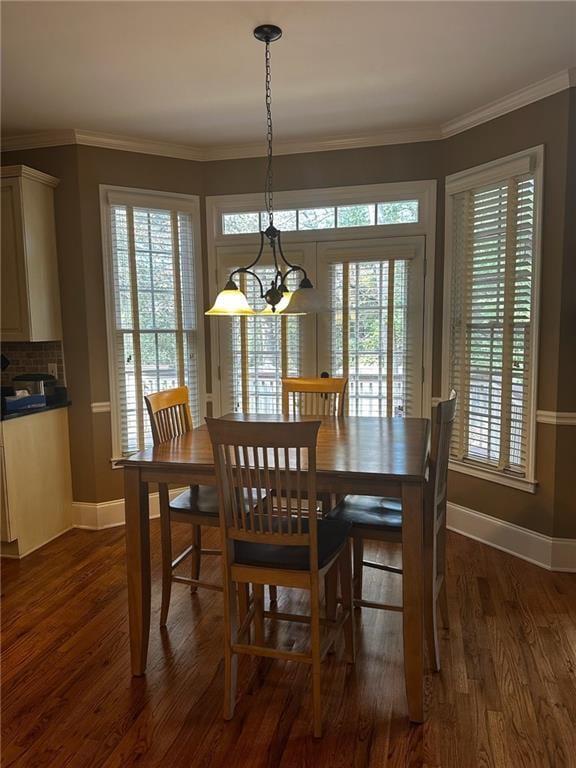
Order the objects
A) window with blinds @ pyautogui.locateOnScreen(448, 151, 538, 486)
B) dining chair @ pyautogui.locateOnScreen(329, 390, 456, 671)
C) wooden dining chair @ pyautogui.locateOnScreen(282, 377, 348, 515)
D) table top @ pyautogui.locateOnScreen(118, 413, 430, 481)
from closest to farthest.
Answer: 1. table top @ pyautogui.locateOnScreen(118, 413, 430, 481)
2. dining chair @ pyautogui.locateOnScreen(329, 390, 456, 671)
3. window with blinds @ pyautogui.locateOnScreen(448, 151, 538, 486)
4. wooden dining chair @ pyautogui.locateOnScreen(282, 377, 348, 515)

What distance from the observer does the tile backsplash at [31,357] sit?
155 inches

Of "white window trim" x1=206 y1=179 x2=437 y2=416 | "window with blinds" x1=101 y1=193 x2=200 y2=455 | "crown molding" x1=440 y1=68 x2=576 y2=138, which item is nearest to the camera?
"crown molding" x1=440 y1=68 x2=576 y2=138

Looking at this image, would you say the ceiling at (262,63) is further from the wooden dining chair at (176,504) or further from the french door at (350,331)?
the wooden dining chair at (176,504)

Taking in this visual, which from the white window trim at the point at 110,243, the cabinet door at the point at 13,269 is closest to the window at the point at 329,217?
the white window trim at the point at 110,243

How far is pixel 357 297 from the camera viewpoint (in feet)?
13.1

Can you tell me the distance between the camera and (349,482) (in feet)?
6.83

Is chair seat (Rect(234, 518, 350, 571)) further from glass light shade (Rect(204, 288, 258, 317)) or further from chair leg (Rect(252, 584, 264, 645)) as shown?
glass light shade (Rect(204, 288, 258, 317))

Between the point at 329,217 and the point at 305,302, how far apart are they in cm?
180

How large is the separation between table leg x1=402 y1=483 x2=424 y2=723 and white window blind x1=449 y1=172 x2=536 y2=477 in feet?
5.41

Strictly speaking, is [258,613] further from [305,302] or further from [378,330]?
[378,330]

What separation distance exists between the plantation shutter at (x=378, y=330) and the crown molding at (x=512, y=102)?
2.76 feet

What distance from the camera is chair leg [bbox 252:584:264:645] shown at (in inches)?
90.0

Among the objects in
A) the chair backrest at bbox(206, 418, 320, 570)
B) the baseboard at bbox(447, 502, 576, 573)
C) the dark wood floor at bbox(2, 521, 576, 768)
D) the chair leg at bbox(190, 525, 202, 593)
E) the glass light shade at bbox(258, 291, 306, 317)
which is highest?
the glass light shade at bbox(258, 291, 306, 317)

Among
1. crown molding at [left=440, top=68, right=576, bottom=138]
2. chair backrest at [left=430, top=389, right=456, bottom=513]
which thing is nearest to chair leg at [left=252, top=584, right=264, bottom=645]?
chair backrest at [left=430, top=389, right=456, bottom=513]
